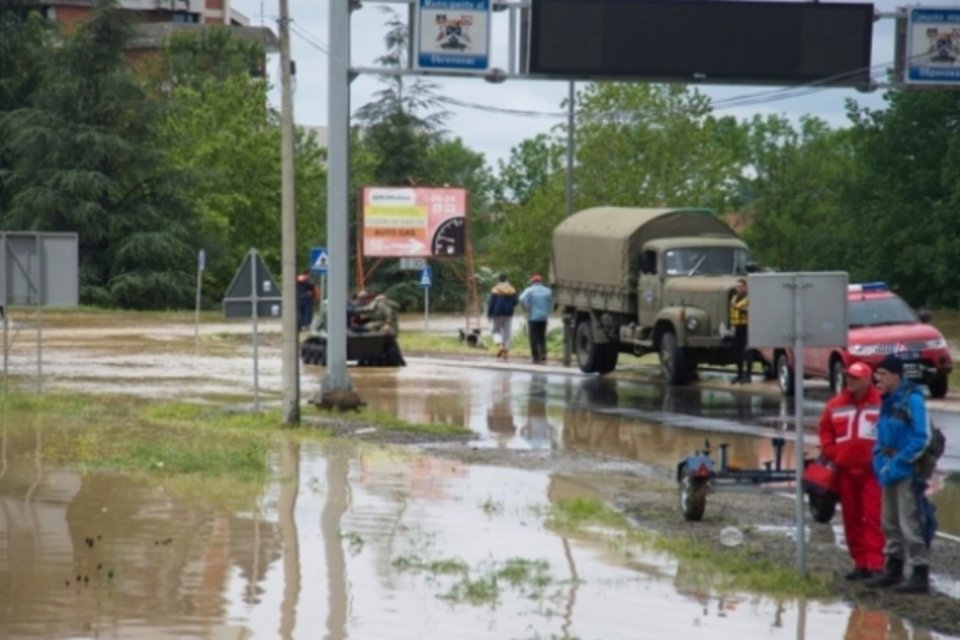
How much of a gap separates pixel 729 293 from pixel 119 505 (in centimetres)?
1739

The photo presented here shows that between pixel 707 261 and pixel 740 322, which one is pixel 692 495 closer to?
pixel 740 322

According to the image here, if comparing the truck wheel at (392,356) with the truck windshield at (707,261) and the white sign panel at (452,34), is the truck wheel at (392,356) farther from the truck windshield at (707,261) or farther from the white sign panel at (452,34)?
the white sign panel at (452,34)

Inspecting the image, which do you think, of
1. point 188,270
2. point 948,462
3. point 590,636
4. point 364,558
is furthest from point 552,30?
point 188,270

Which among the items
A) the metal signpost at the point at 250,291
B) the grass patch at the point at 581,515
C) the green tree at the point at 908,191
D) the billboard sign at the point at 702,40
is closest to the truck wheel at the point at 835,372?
the billboard sign at the point at 702,40

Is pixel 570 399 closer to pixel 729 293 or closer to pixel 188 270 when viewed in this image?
pixel 729 293

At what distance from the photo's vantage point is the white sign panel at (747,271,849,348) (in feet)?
43.8

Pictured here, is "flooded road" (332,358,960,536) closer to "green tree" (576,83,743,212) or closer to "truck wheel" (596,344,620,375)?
"truck wheel" (596,344,620,375)

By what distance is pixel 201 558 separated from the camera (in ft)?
44.1

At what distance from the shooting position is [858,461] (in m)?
13.3

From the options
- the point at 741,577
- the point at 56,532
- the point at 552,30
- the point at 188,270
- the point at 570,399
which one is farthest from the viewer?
the point at 188,270

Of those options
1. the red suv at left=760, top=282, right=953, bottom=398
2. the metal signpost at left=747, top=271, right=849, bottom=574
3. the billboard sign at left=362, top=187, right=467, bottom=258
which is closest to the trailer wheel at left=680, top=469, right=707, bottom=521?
the metal signpost at left=747, top=271, right=849, bottom=574

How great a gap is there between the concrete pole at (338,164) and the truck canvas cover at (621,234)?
35.1ft

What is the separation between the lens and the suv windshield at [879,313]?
30.8m

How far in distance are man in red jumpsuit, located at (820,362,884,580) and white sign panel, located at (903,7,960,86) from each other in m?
14.7
